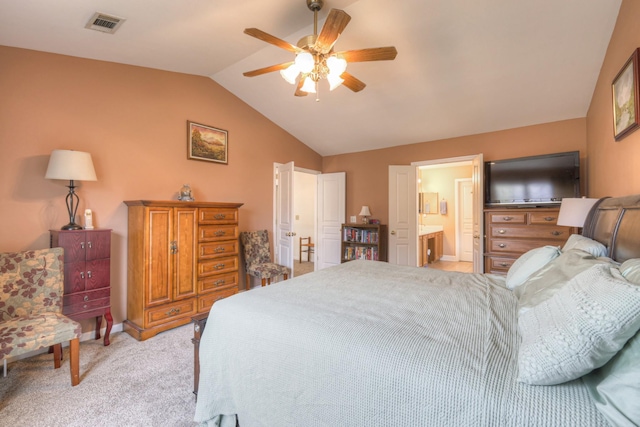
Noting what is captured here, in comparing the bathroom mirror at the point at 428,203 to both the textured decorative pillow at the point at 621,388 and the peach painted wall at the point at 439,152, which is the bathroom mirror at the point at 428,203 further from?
the textured decorative pillow at the point at 621,388

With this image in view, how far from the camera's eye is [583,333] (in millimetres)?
807

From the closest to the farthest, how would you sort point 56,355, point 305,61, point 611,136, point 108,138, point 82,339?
1. point 305,61
2. point 56,355
3. point 611,136
4. point 82,339
5. point 108,138

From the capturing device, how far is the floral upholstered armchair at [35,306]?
1.89 meters

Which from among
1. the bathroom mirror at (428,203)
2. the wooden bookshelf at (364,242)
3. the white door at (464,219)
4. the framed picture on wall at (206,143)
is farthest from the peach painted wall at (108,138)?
the white door at (464,219)

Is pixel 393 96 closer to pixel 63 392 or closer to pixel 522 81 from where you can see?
pixel 522 81

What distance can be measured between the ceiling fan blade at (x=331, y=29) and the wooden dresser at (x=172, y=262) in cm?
210

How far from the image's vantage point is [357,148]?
538 cm

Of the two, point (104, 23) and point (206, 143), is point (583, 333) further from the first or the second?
point (206, 143)

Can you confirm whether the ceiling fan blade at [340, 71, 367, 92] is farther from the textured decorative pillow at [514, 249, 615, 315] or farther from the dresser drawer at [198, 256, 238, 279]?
the dresser drawer at [198, 256, 238, 279]

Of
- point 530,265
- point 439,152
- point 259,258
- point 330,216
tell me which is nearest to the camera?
point 530,265

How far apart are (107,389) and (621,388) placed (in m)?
2.76

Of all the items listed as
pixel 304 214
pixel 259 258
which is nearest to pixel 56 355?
pixel 259 258

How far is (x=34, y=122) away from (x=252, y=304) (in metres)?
2.75

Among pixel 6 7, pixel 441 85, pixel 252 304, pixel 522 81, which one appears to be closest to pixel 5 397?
pixel 252 304
